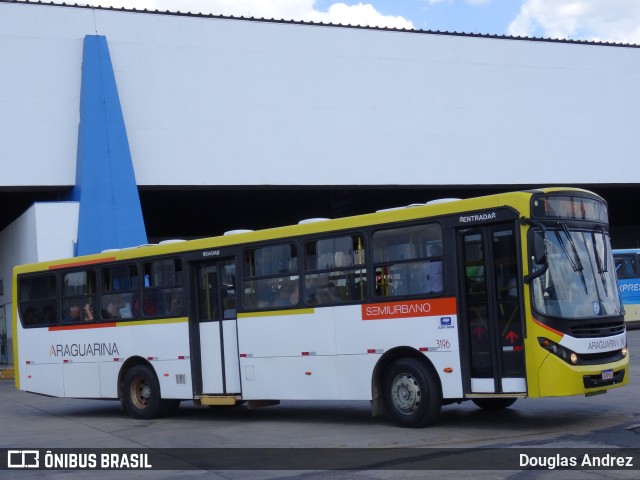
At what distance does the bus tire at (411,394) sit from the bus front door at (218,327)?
3067 mm

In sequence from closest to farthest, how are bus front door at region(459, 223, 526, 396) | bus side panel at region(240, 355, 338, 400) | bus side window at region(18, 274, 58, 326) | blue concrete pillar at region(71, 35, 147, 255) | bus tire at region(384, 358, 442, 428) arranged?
1. bus front door at region(459, 223, 526, 396)
2. bus tire at region(384, 358, 442, 428)
3. bus side panel at region(240, 355, 338, 400)
4. bus side window at region(18, 274, 58, 326)
5. blue concrete pillar at region(71, 35, 147, 255)

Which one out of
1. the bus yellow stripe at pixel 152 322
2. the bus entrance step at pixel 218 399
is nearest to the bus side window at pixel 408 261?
the bus entrance step at pixel 218 399

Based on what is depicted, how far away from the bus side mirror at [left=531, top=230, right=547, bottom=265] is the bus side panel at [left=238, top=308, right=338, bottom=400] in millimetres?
3326

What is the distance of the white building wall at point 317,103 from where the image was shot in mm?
28328

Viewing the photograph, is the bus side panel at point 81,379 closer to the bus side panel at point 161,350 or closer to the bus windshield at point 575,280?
the bus side panel at point 161,350

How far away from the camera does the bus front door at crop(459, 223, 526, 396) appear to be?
37.0 ft

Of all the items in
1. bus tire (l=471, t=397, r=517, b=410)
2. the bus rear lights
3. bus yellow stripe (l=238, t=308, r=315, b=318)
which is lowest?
bus tire (l=471, t=397, r=517, b=410)

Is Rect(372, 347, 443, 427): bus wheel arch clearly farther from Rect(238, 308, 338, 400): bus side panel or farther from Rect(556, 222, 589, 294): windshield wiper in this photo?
Rect(556, 222, 589, 294): windshield wiper

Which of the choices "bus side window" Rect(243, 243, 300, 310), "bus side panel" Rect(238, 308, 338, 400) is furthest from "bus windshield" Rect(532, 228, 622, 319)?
"bus side window" Rect(243, 243, 300, 310)

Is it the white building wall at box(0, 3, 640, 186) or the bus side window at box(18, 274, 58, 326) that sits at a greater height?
the white building wall at box(0, 3, 640, 186)

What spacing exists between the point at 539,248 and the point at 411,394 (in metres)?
2.62

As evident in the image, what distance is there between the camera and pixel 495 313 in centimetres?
1149

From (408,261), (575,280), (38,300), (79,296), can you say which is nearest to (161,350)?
(79,296)

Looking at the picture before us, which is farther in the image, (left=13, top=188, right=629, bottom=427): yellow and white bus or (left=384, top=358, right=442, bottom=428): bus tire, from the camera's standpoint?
(left=384, top=358, right=442, bottom=428): bus tire
